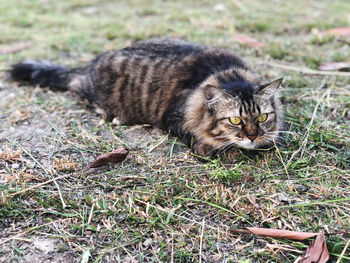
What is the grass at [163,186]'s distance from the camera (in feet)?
6.47

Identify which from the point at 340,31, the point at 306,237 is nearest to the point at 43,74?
the point at 306,237

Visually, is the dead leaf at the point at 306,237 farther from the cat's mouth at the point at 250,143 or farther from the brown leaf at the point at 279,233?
the cat's mouth at the point at 250,143

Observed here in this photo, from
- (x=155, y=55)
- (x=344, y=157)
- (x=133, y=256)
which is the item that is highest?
(x=155, y=55)

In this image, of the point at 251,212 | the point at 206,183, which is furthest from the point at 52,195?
the point at 251,212

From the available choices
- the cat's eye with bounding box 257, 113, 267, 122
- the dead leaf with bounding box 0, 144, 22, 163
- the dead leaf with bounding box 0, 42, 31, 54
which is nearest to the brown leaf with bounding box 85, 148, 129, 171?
the dead leaf with bounding box 0, 144, 22, 163

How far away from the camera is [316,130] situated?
282 centimetres

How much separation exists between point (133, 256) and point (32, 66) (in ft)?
8.50

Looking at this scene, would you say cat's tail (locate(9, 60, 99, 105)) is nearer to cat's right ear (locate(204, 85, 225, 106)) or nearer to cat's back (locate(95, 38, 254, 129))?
cat's back (locate(95, 38, 254, 129))

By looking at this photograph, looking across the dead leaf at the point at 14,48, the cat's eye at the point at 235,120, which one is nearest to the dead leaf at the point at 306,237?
the cat's eye at the point at 235,120

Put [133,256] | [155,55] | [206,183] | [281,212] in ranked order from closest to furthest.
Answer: [133,256], [281,212], [206,183], [155,55]

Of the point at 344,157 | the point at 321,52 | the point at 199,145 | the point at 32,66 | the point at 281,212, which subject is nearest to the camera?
the point at 281,212

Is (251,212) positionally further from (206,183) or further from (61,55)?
(61,55)

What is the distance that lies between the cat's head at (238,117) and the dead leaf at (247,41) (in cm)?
189

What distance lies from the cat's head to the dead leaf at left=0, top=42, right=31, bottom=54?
2949 mm
